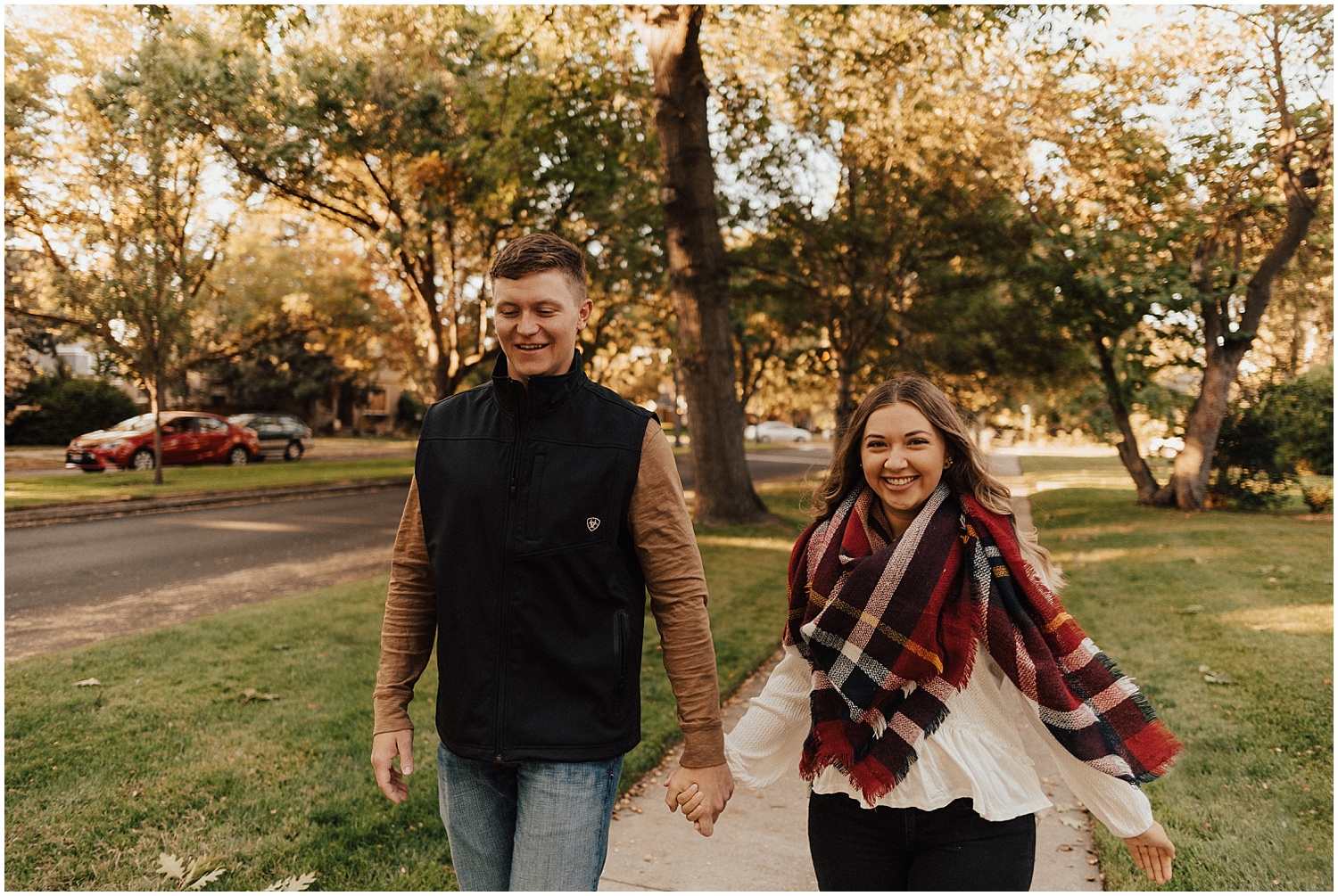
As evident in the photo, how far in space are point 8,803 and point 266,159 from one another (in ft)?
53.2

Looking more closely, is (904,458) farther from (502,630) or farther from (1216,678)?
(1216,678)

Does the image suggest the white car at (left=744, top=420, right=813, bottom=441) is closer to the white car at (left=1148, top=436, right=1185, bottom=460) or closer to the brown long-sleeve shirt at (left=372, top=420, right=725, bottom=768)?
the white car at (left=1148, top=436, right=1185, bottom=460)

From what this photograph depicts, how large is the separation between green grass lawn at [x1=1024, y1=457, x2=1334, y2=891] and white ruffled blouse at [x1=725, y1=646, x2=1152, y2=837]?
1830 mm

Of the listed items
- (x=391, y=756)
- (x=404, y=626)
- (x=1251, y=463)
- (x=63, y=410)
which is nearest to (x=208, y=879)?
(x=391, y=756)

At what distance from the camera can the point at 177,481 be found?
1958 cm

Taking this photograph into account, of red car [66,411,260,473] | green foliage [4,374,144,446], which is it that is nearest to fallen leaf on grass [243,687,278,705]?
red car [66,411,260,473]

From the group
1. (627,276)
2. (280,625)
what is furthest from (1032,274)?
(280,625)

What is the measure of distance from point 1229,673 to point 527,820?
609 cm

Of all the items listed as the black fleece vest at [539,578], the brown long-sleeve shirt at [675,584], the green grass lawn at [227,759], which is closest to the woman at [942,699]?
the brown long-sleeve shirt at [675,584]

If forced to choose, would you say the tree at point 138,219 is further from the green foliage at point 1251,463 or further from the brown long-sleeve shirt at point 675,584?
the green foliage at point 1251,463

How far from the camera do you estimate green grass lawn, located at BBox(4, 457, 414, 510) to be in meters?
16.0

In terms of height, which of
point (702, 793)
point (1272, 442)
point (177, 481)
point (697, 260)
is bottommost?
point (177, 481)

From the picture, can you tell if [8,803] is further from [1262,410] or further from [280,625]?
[1262,410]

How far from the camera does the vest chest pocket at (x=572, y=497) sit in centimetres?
217
